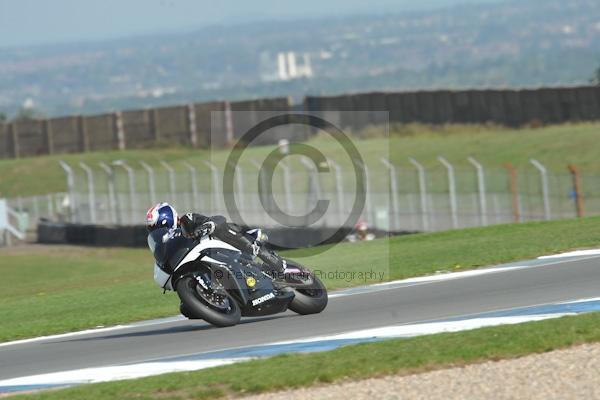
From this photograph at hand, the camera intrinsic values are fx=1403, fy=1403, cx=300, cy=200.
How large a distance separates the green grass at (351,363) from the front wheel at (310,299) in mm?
2266

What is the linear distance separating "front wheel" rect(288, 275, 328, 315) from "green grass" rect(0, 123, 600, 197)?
27.9 meters

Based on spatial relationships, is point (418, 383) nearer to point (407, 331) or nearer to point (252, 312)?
point (407, 331)

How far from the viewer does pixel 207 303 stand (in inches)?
521

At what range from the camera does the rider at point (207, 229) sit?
13.1 meters

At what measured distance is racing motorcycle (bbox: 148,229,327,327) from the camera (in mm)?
13164

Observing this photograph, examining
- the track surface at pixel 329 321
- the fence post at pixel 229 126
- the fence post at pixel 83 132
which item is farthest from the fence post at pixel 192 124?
the track surface at pixel 329 321

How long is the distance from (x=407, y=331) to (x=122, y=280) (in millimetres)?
11596

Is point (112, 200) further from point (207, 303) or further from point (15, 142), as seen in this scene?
point (15, 142)

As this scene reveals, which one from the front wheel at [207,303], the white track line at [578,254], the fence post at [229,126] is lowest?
the white track line at [578,254]

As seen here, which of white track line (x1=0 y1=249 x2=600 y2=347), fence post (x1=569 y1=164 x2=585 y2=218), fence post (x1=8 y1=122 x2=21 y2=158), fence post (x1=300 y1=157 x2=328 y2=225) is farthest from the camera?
fence post (x1=8 y1=122 x2=21 y2=158)

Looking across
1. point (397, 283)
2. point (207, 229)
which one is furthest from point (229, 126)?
point (207, 229)

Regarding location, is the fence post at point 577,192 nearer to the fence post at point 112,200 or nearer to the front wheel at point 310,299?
the front wheel at point 310,299

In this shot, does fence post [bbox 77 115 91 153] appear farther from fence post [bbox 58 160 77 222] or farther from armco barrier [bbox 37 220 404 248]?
fence post [bbox 58 160 77 222]

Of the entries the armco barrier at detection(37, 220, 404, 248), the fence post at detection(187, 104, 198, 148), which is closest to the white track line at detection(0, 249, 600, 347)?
the armco barrier at detection(37, 220, 404, 248)
